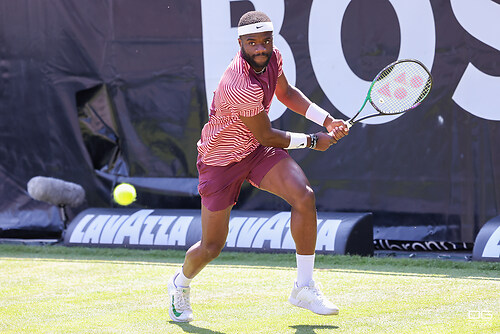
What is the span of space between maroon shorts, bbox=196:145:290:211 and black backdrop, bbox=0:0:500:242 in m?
2.59

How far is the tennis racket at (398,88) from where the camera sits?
4801 mm

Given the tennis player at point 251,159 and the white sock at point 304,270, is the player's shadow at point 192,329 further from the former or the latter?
the white sock at point 304,270

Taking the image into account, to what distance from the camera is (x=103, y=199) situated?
7.88 m

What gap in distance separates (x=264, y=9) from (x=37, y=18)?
224 centimetres

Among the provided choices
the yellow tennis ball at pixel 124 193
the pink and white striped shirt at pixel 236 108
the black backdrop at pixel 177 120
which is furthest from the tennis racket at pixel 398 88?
the yellow tennis ball at pixel 124 193

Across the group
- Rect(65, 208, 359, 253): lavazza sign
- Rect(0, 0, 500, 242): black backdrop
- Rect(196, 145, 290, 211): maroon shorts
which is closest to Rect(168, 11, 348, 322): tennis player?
Rect(196, 145, 290, 211): maroon shorts

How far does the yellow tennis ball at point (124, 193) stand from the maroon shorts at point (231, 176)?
3348mm

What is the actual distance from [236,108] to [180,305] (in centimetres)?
103

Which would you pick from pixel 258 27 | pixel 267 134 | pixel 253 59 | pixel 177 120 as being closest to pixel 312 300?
pixel 267 134

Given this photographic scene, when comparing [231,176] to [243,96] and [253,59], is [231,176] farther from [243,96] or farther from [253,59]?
[253,59]

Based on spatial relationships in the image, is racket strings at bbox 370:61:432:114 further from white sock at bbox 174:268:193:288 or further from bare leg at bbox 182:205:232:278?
white sock at bbox 174:268:193:288

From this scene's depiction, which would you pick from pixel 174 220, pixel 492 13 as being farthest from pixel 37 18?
pixel 492 13

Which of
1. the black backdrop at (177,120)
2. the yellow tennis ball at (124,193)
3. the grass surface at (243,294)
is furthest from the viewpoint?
the yellow tennis ball at (124,193)

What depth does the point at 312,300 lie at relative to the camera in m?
4.14
